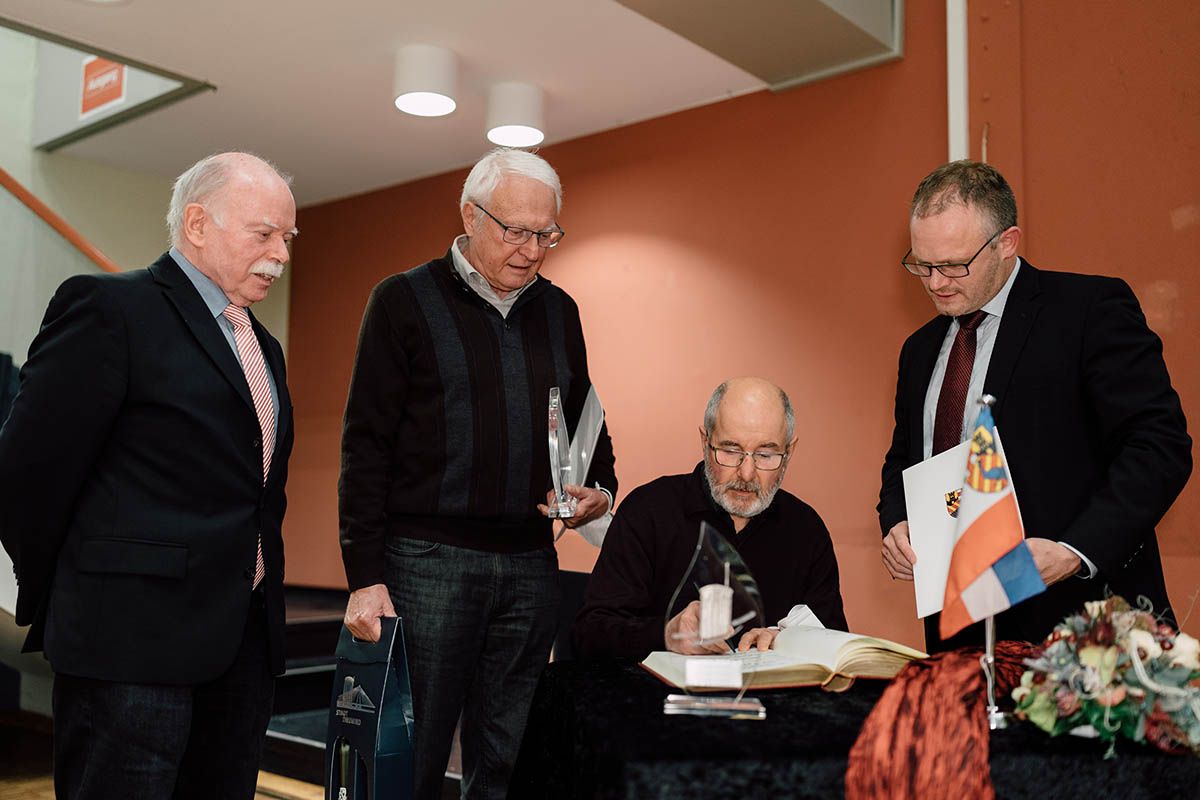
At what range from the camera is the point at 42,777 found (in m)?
3.58

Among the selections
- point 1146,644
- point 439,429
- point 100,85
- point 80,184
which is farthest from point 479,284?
point 80,184

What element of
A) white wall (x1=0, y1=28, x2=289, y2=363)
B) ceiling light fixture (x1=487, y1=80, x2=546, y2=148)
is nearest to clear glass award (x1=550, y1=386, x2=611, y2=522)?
ceiling light fixture (x1=487, y1=80, x2=546, y2=148)

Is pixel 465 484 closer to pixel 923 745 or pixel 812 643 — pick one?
pixel 812 643

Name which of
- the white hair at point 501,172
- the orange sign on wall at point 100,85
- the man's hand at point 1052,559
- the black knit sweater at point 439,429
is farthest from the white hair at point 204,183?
the orange sign on wall at point 100,85

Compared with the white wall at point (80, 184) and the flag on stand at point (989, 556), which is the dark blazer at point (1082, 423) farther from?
the white wall at point (80, 184)

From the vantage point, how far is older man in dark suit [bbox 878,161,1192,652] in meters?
1.48

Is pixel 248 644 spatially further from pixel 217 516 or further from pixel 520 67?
pixel 520 67

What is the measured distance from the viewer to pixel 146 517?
149cm

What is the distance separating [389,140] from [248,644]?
409cm

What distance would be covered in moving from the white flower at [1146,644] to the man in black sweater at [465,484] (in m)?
1.10

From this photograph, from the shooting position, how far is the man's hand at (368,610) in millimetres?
1828

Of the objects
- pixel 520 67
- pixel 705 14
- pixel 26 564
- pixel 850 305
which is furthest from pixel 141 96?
pixel 26 564

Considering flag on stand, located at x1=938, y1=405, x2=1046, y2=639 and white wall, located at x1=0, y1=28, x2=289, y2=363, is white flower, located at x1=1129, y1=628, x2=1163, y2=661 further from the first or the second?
white wall, located at x1=0, y1=28, x2=289, y2=363

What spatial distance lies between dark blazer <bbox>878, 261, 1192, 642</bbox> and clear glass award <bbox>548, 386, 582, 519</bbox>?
2.03 ft
